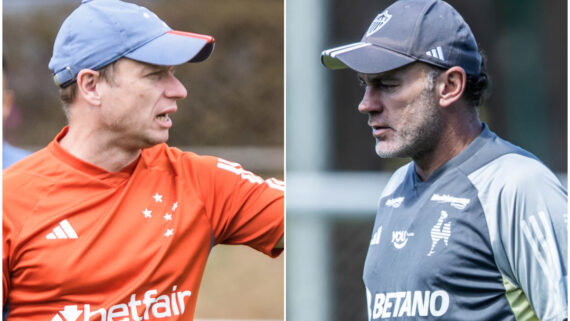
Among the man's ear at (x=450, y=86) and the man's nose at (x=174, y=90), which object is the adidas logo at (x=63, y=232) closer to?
the man's nose at (x=174, y=90)

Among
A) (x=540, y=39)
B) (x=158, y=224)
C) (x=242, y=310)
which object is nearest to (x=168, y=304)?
(x=158, y=224)

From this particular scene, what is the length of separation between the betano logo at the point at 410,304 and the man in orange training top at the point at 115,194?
11.7 inches

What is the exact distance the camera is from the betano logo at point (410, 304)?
109cm

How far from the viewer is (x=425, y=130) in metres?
1.20

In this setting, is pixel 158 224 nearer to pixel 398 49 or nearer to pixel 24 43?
pixel 398 49

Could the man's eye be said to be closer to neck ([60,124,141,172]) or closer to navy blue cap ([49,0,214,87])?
navy blue cap ([49,0,214,87])

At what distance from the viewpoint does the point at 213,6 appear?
261 centimetres

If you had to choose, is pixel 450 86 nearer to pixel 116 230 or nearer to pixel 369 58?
pixel 369 58

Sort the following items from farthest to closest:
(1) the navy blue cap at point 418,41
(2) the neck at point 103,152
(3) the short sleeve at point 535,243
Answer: (2) the neck at point 103,152, (1) the navy blue cap at point 418,41, (3) the short sleeve at point 535,243

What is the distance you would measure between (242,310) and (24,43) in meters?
1.61

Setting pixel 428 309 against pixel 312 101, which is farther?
pixel 312 101

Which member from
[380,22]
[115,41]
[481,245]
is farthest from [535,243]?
[115,41]

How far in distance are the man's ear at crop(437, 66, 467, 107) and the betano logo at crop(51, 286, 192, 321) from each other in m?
0.52

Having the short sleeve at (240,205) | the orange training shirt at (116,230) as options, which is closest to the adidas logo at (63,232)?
the orange training shirt at (116,230)
